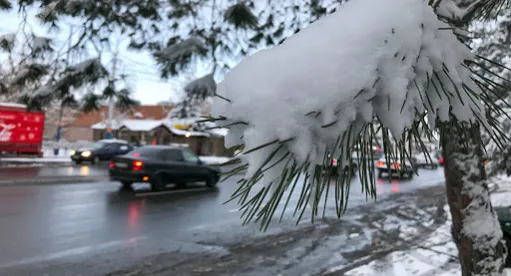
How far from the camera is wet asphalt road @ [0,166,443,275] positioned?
6.09 metres

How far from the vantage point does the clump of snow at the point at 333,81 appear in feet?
2.16

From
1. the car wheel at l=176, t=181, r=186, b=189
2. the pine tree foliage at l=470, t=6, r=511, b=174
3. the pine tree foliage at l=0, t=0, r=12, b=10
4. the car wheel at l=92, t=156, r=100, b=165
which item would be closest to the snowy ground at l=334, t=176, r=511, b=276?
the pine tree foliage at l=470, t=6, r=511, b=174

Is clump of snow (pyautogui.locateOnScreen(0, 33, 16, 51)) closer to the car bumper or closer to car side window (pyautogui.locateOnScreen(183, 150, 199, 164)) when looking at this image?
the car bumper

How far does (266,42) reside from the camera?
423 centimetres

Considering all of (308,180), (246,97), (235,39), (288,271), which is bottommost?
(288,271)

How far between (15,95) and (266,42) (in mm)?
2337

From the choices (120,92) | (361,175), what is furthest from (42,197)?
(361,175)

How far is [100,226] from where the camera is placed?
830 centimetres

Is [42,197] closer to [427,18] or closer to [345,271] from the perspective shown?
[345,271]

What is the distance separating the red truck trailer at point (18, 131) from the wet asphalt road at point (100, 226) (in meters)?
10.8

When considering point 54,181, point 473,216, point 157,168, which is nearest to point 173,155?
point 157,168

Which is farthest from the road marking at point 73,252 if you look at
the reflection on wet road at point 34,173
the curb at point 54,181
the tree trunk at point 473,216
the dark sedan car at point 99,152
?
the dark sedan car at point 99,152

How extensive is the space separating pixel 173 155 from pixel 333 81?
14.4 m

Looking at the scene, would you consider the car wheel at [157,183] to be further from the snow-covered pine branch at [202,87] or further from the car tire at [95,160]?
the car tire at [95,160]
